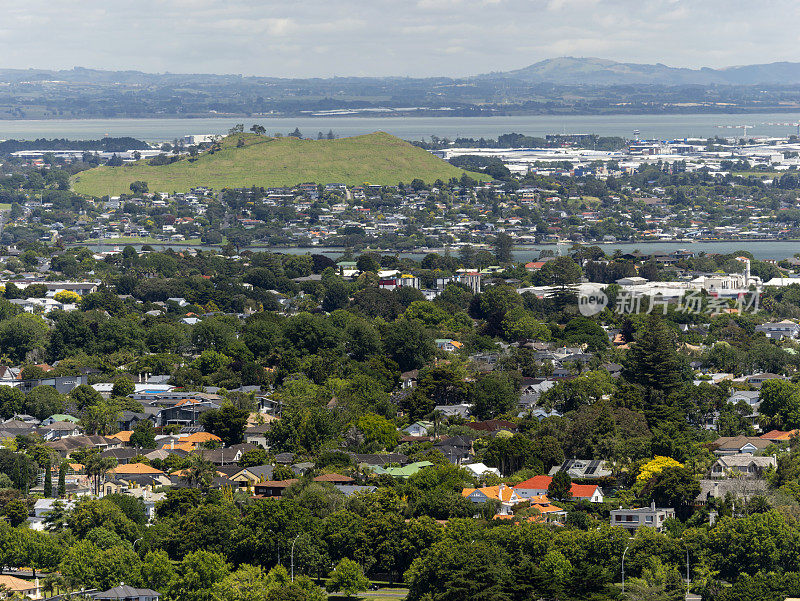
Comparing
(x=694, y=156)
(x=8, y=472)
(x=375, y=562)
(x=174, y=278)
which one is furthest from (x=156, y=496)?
(x=694, y=156)

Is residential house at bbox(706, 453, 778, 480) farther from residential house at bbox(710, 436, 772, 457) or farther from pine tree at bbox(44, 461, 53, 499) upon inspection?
pine tree at bbox(44, 461, 53, 499)

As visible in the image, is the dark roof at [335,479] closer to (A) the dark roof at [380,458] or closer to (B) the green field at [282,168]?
(A) the dark roof at [380,458]

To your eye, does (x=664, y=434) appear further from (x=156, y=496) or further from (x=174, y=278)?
(x=174, y=278)

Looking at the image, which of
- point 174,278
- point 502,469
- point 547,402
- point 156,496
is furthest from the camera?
point 174,278

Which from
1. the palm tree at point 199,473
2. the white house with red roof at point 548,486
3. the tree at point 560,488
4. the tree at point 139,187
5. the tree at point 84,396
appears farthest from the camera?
the tree at point 139,187

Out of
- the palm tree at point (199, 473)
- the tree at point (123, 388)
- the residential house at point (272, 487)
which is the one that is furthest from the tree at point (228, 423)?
the residential house at point (272, 487)

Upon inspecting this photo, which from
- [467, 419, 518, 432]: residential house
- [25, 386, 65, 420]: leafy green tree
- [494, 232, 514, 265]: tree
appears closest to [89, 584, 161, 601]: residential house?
[467, 419, 518, 432]: residential house

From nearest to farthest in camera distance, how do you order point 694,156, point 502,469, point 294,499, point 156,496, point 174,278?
point 294,499
point 156,496
point 502,469
point 174,278
point 694,156
